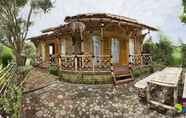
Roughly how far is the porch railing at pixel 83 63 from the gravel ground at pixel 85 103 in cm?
153

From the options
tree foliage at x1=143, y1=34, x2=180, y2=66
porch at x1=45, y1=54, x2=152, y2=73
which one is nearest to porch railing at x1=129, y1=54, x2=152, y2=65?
porch at x1=45, y1=54, x2=152, y2=73

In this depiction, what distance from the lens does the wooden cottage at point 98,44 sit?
44.7 ft

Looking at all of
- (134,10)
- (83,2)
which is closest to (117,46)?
(134,10)

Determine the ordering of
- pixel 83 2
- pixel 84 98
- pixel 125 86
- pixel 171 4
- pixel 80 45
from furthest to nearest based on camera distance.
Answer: pixel 83 2, pixel 171 4, pixel 80 45, pixel 125 86, pixel 84 98

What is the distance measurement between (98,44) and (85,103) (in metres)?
6.77

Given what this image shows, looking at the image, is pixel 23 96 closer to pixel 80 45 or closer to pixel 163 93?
pixel 80 45

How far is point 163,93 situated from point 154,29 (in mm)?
7786

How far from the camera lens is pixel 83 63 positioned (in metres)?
13.9

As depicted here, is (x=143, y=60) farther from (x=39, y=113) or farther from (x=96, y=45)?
(x=39, y=113)

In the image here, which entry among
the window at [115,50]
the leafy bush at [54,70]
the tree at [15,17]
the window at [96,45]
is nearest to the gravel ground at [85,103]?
the leafy bush at [54,70]

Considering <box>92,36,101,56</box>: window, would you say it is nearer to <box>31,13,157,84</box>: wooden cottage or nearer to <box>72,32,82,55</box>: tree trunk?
<box>31,13,157,84</box>: wooden cottage

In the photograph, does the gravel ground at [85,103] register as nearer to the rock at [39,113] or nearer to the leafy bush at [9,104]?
the rock at [39,113]

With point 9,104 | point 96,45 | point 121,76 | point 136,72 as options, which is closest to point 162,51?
point 136,72

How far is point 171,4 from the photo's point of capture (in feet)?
497
